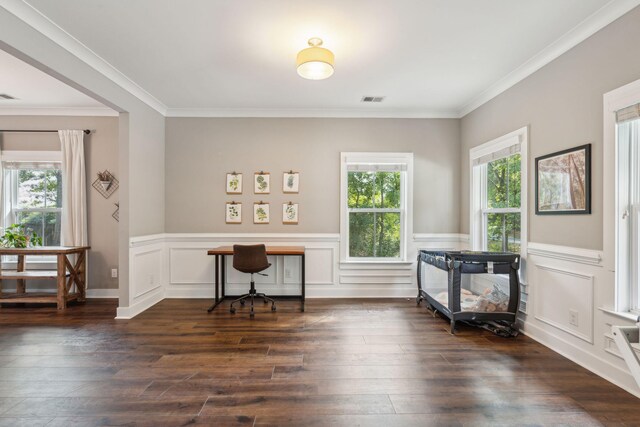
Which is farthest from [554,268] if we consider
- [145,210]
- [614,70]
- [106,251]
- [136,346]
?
[106,251]

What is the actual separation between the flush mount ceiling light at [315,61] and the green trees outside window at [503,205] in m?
2.38

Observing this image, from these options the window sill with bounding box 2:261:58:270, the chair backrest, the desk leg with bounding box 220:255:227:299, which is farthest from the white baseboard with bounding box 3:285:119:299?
the chair backrest

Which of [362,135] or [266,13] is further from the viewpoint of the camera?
[362,135]

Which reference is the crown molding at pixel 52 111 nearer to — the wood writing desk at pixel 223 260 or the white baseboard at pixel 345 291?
the wood writing desk at pixel 223 260

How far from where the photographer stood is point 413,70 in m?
3.29

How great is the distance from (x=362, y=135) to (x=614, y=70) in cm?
279

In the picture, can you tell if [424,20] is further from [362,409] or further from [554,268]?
[362,409]

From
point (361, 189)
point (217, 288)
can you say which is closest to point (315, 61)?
point (361, 189)

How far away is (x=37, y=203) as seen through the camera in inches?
181

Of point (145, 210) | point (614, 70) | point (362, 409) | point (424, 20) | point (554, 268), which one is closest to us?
point (362, 409)

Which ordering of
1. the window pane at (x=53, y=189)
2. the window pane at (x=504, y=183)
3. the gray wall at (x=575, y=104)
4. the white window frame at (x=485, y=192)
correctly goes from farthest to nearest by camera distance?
the window pane at (x=53, y=189) < the window pane at (x=504, y=183) < the white window frame at (x=485, y=192) < the gray wall at (x=575, y=104)

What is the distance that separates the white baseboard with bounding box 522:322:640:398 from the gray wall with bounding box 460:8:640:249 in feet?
2.89

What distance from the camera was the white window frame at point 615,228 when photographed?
2.24m

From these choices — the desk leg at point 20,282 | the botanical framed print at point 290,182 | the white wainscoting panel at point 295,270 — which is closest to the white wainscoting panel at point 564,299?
the white wainscoting panel at point 295,270
